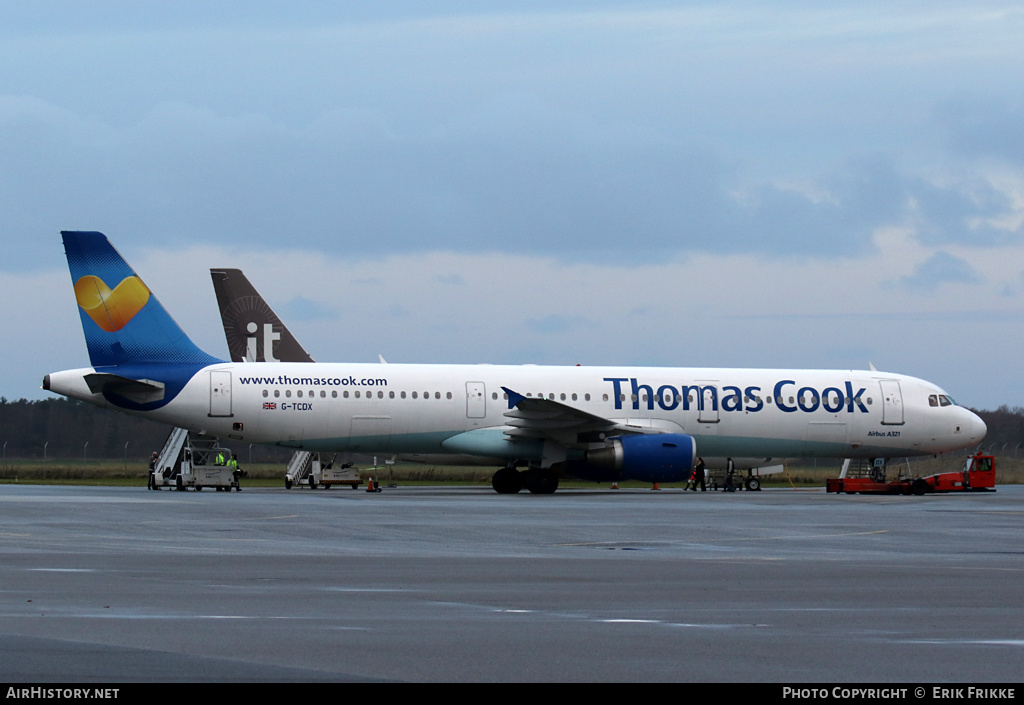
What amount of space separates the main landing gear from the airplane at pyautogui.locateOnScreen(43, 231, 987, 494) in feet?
0.14

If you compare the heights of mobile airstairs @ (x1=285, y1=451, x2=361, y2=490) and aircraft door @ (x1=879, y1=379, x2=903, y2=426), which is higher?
aircraft door @ (x1=879, y1=379, x2=903, y2=426)

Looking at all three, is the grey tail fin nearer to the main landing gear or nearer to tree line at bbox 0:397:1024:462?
the main landing gear

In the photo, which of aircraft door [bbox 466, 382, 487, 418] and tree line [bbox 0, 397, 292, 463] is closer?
aircraft door [bbox 466, 382, 487, 418]

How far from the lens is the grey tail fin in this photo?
45844 mm

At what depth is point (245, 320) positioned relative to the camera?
4588 centimetres

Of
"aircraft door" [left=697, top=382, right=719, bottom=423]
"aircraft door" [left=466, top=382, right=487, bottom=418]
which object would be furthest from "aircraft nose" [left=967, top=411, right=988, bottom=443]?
"aircraft door" [left=466, top=382, right=487, bottom=418]

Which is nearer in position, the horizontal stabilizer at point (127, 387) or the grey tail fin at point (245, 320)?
the horizontal stabilizer at point (127, 387)

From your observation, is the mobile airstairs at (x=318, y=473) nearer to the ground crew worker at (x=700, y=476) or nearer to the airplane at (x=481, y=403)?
the airplane at (x=481, y=403)

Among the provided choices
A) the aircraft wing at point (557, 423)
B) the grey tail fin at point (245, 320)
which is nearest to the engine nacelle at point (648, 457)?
the aircraft wing at point (557, 423)

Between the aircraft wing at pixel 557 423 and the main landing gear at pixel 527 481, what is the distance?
3.54 feet

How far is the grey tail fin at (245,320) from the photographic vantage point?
45.8 meters
